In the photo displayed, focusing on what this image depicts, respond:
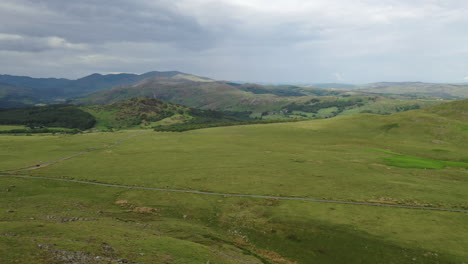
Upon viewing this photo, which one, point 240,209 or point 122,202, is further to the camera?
point 122,202

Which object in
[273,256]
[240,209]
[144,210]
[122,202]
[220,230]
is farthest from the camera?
[122,202]

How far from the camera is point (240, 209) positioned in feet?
208

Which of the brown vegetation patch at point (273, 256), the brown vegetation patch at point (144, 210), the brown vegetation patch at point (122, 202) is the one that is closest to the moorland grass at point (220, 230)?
the brown vegetation patch at point (273, 256)

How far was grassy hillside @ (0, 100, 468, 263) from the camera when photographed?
128 ft

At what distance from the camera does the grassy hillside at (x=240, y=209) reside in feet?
128

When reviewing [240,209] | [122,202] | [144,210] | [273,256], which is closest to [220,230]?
[240,209]

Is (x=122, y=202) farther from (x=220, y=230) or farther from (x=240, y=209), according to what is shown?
(x=240, y=209)

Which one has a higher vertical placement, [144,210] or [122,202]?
[144,210]

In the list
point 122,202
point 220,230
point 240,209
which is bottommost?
point 220,230

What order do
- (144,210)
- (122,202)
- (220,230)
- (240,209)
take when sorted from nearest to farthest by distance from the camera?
1. (220,230)
2. (144,210)
3. (240,209)
4. (122,202)

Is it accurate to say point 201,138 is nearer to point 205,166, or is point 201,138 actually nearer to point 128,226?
point 205,166

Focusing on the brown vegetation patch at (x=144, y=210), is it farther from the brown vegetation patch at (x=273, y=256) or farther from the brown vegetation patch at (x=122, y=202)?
the brown vegetation patch at (x=273, y=256)

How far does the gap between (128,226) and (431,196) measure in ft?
239

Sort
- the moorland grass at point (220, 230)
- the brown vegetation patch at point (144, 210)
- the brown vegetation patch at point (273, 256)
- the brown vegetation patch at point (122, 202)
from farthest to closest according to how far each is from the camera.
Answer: the brown vegetation patch at point (122, 202)
the brown vegetation patch at point (144, 210)
the brown vegetation patch at point (273, 256)
the moorland grass at point (220, 230)
